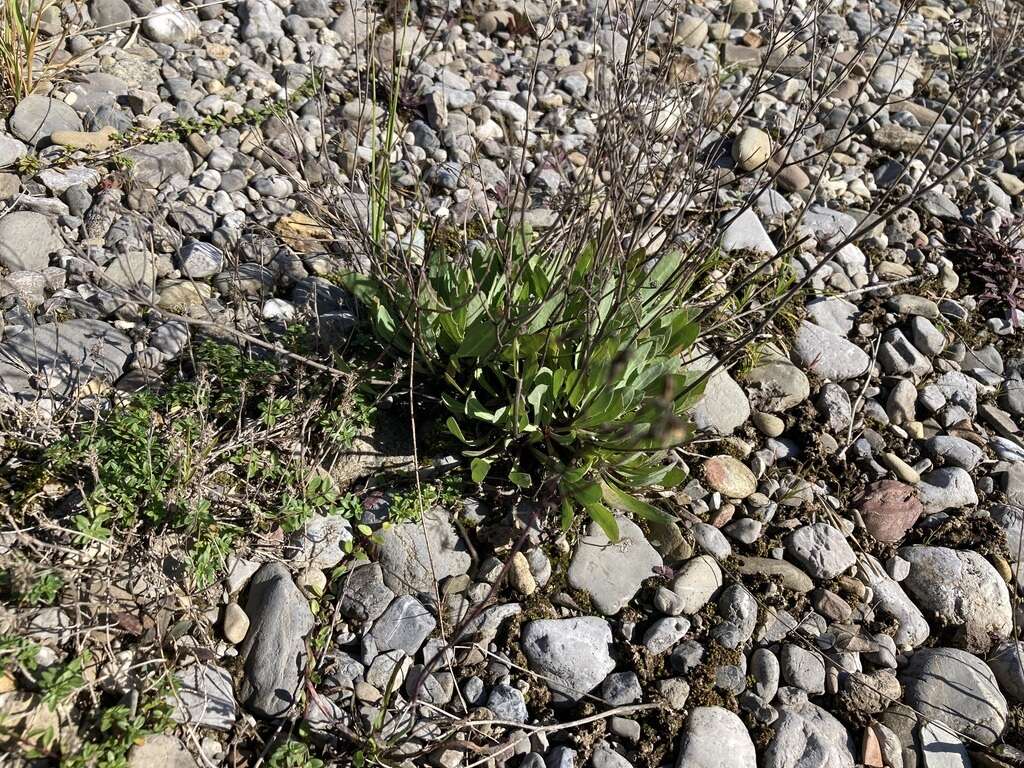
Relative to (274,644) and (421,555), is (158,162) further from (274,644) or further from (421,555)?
(274,644)

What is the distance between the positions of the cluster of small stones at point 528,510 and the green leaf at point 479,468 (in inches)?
8.2

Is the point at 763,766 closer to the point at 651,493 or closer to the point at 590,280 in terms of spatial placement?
the point at 651,493

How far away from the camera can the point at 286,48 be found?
423 centimetres

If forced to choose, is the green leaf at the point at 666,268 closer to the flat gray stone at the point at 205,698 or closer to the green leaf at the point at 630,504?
the green leaf at the point at 630,504

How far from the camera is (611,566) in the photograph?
9.02 feet

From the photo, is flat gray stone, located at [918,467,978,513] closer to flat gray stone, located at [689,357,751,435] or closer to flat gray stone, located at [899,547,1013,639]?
flat gray stone, located at [899,547,1013,639]

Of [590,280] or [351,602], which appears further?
[351,602]

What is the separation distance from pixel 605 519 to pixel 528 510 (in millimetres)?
322

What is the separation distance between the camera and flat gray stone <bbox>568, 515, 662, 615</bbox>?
2705 mm

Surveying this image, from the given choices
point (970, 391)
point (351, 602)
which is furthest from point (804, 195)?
point (351, 602)

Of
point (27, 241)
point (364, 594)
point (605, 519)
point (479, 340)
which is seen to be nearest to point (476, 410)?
point (479, 340)

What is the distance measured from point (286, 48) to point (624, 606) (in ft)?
10.2

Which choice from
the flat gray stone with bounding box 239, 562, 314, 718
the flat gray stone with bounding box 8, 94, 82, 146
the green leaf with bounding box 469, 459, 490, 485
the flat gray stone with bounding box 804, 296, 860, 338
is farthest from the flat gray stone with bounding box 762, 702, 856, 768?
the flat gray stone with bounding box 8, 94, 82, 146

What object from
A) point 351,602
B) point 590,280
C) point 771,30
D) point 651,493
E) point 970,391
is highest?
point 771,30
